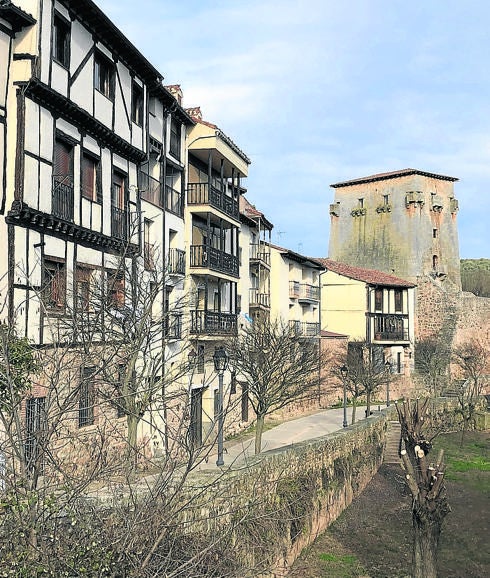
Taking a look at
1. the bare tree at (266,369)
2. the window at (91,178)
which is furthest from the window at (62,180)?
the bare tree at (266,369)

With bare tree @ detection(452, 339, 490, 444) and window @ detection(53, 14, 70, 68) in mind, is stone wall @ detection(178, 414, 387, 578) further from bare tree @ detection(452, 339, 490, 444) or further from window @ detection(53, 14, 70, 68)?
bare tree @ detection(452, 339, 490, 444)

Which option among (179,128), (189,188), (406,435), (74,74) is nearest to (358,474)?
(406,435)

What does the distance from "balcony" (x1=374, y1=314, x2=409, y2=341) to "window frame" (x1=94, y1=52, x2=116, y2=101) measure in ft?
104

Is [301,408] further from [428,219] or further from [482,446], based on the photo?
[428,219]

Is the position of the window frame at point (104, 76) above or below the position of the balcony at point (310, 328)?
above

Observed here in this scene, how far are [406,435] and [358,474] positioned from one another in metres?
2.18

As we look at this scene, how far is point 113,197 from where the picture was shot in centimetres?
1920

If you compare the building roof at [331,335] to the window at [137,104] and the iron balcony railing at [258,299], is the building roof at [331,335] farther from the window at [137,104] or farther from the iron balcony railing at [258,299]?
the window at [137,104]

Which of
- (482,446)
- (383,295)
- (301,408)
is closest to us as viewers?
(482,446)

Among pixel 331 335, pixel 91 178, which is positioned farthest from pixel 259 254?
pixel 91 178

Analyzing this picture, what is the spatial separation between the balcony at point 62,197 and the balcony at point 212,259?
9.52 metres

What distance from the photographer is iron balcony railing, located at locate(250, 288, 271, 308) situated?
112 feet

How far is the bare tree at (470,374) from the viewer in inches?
1523

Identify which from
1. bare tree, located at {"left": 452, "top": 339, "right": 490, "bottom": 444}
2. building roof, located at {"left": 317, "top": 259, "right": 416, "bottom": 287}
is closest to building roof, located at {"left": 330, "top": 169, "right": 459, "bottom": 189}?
building roof, located at {"left": 317, "top": 259, "right": 416, "bottom": 287}
